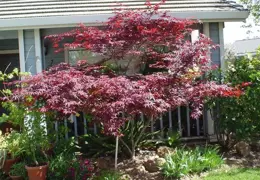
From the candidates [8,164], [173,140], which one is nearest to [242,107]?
[173,140]

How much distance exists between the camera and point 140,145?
670cm

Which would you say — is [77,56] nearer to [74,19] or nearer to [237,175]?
[74,19]

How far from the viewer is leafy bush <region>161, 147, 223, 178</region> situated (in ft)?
17.6

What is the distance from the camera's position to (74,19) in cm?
696

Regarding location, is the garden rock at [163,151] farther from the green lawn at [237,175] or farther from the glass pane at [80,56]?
the glass pane at [80,56]

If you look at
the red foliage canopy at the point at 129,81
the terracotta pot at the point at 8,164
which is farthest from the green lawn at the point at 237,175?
the terracotta pot at the point at 8,164

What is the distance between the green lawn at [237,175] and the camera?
5.25 m

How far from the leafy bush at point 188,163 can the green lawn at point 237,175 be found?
0.20 meters

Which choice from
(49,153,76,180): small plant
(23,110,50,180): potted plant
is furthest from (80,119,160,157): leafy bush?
(23,110,50,180): potted plant

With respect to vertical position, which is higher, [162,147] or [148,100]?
[148,100]

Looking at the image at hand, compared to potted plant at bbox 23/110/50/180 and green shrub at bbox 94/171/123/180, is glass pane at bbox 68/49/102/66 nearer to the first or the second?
potted plant at bbox 23/110/50/180

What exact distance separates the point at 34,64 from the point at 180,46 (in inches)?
129

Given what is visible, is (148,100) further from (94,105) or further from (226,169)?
(226,169)

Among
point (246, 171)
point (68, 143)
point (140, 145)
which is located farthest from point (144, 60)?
point (246, 171)
